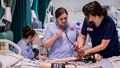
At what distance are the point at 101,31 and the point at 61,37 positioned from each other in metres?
0.62

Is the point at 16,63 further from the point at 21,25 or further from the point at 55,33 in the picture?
the point at 21,25

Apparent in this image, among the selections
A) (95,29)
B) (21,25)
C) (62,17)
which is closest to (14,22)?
(21,25)

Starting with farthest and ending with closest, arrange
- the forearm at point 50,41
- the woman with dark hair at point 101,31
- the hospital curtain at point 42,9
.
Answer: the hospital curtain at point 42,9
the forearm at point 50,41
the woman with dark hair at point 101,31

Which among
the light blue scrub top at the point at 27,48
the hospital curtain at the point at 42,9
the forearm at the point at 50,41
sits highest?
the hospital curtain at the point at 42,9

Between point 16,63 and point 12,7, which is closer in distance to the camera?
point 16,63

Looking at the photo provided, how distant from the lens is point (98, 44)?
108 inches

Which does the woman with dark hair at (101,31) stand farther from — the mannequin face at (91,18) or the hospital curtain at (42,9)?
the hospital curtain at (42,9)

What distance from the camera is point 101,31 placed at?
8.80 ft

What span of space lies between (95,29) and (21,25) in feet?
6.03

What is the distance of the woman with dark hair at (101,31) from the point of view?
255 centimetres

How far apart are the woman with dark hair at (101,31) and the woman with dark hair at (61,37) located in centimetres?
42

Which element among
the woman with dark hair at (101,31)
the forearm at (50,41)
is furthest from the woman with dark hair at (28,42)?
the woman with dark hair at (101,31)

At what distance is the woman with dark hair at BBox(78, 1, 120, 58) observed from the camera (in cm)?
255

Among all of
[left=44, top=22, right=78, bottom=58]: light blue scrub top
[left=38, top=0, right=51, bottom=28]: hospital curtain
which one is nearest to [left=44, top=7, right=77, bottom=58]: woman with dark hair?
[left=44, top=22, right=78, bottom=58]: light blue scrub top
